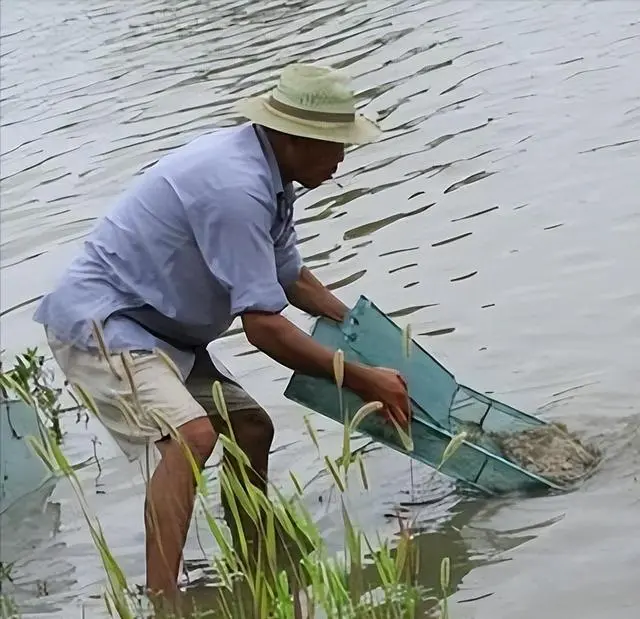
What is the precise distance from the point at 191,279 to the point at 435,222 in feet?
11.6

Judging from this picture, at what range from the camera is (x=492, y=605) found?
144 inches

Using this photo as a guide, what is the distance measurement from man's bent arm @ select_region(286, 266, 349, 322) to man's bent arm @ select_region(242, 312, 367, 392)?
0.67 m

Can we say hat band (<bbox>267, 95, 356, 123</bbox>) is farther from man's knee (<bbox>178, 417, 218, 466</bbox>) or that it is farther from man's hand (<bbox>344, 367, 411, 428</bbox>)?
man's knee (<bbox>178, 417, 218, 466</bbox>)

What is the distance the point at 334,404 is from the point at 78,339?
825 mm

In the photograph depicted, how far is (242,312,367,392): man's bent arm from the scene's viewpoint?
3502 mm

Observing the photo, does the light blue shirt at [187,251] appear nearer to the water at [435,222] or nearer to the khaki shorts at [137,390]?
the khaki shorts at [137,390]

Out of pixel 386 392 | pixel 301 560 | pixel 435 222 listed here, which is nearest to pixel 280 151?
pixel 386 392

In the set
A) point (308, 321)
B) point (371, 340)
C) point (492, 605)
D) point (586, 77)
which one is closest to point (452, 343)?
point (308, 321)

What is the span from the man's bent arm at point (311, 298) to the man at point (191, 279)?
1.38ft

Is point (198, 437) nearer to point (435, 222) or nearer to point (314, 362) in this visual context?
point (314, 362)

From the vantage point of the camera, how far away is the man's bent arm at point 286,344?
3502mm

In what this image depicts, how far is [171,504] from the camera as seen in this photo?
3568 mm

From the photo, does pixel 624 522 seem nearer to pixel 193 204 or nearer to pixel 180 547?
pixel 180 547

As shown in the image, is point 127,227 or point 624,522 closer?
point 127,227
